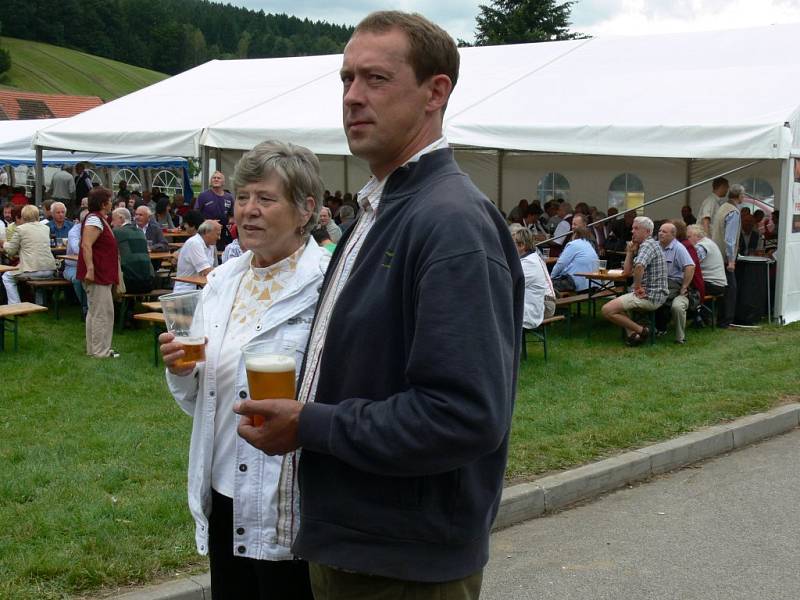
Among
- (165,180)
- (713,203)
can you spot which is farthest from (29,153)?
(165,180)

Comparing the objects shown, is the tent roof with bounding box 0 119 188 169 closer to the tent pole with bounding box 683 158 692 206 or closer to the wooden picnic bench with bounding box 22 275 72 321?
the wooden picnic bench with bounding box 22 275 72 321

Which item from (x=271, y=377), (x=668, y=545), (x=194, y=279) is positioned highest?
(x=271, y=377)

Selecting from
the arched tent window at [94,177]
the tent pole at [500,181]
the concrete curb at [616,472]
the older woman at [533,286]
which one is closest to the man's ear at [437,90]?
the concrete curb at [616,472]

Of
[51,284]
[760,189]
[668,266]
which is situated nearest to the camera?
[668,266]

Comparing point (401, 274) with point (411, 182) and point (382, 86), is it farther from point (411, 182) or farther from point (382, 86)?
point (382, 86)

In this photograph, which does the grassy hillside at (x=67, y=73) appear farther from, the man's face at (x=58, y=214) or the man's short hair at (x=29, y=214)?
the man's short hair at (x=29, y=214)

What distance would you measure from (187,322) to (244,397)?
25 cm

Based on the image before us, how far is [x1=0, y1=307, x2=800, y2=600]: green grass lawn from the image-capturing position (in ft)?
14.1

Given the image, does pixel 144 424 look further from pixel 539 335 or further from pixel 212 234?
pixel 539 335

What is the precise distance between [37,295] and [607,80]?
8761 millimetres

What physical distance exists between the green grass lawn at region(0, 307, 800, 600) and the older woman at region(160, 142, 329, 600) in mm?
1653

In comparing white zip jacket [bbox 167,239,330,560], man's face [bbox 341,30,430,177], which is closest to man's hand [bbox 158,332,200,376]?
white zip jacket [bbox 167,239,330,560]

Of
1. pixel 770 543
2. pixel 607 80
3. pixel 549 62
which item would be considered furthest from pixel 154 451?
pixel 549 62

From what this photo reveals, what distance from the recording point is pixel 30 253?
12.6 meters
